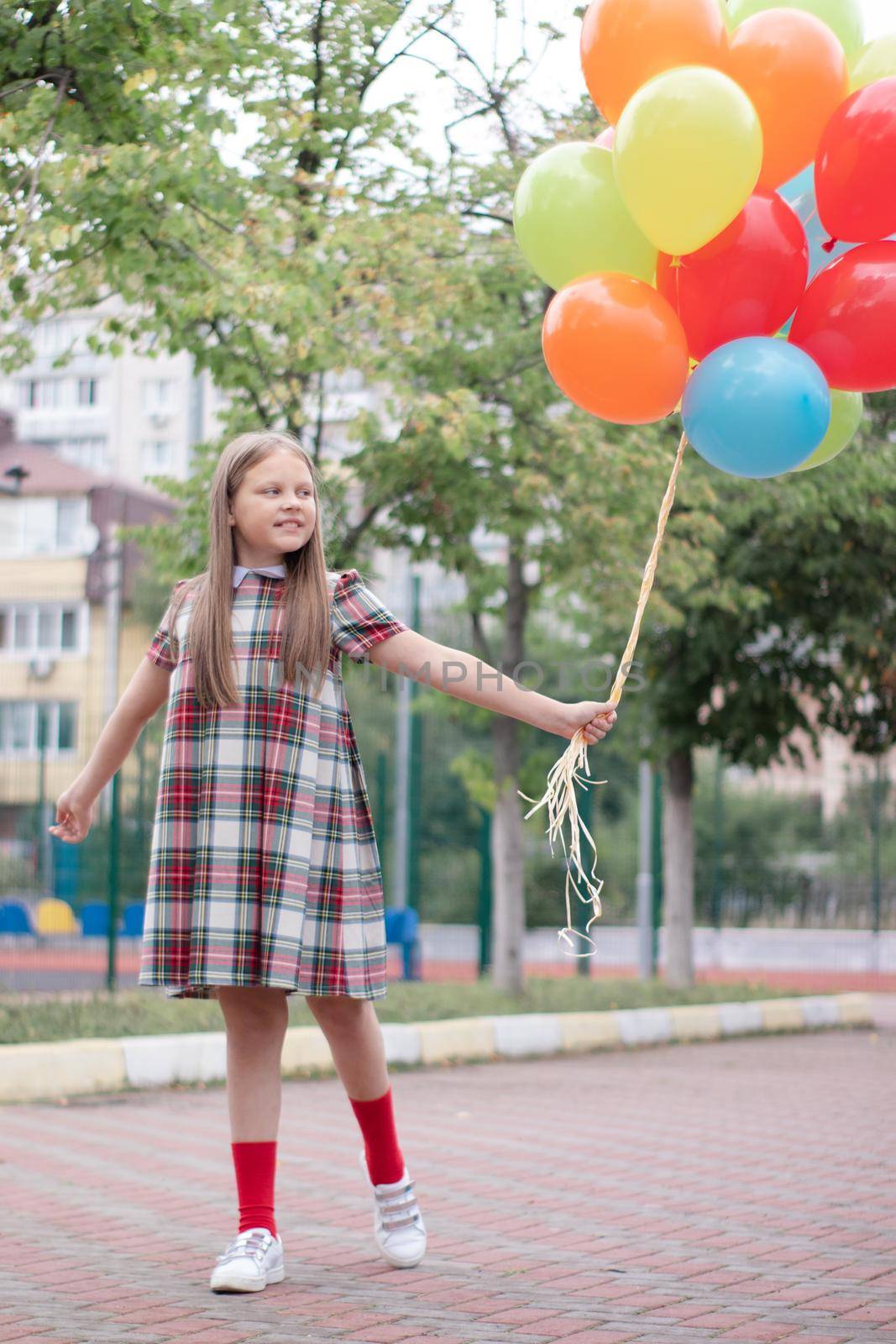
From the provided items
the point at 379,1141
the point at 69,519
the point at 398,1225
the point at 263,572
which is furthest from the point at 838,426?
the point at 69,519

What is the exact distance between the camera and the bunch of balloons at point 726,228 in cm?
386

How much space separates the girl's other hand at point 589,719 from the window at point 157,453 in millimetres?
57475

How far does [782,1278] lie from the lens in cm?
392

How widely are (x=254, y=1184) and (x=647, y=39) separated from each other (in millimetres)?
2934

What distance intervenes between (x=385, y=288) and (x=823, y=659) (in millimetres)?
6236

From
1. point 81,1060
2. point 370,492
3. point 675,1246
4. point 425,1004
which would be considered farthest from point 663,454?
point 675,1246

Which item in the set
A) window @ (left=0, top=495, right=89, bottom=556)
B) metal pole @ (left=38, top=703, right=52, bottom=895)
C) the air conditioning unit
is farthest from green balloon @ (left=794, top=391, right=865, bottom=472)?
window @ (left=0, top=495, right=89, bottom=556)

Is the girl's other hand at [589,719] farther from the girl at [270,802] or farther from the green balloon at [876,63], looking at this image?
the green balloon at [876,63]

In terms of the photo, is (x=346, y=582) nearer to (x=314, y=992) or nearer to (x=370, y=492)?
(x=314, y=992)

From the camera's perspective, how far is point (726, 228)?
13.1 ft

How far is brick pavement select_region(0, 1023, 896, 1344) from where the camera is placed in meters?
3.42

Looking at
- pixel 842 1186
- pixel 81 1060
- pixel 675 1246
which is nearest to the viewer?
pixel 675 1246

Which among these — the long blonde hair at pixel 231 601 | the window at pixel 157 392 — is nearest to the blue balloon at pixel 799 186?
the long blonde hair at pixel 231 601

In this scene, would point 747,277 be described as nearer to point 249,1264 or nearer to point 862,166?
point 862,166
